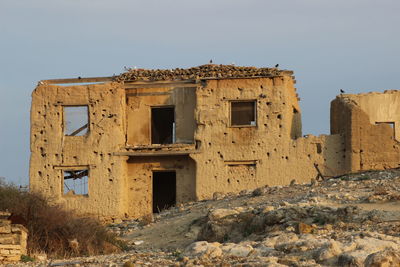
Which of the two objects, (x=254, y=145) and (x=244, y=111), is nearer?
(x=254, y=145)

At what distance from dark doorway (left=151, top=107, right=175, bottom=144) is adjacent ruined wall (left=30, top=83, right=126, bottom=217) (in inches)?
66.4

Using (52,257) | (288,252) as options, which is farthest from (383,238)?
(52,257)

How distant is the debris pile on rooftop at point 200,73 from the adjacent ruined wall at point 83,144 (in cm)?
79

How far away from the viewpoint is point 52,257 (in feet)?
54.5

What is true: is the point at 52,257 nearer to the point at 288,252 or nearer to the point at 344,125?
the point at 288,252

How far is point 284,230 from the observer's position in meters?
15.3

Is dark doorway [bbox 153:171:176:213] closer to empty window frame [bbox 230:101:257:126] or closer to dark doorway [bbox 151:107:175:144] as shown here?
dark doorway [bbox 151:107:175:144]

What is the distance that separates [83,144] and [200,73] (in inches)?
182

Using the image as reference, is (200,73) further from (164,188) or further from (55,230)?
(55,230)

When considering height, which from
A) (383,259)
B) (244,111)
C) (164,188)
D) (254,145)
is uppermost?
(244,111)

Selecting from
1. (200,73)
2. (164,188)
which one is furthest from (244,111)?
(164,188)

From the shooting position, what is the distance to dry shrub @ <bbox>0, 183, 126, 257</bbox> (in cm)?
1748

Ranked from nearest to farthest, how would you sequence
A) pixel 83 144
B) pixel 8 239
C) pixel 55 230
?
pixel 8 239
pixel 55 230
pixel 83 144

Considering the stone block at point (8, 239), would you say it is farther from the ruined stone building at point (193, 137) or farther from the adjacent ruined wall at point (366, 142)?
the adjacent ruined wall at point (366, 142)
